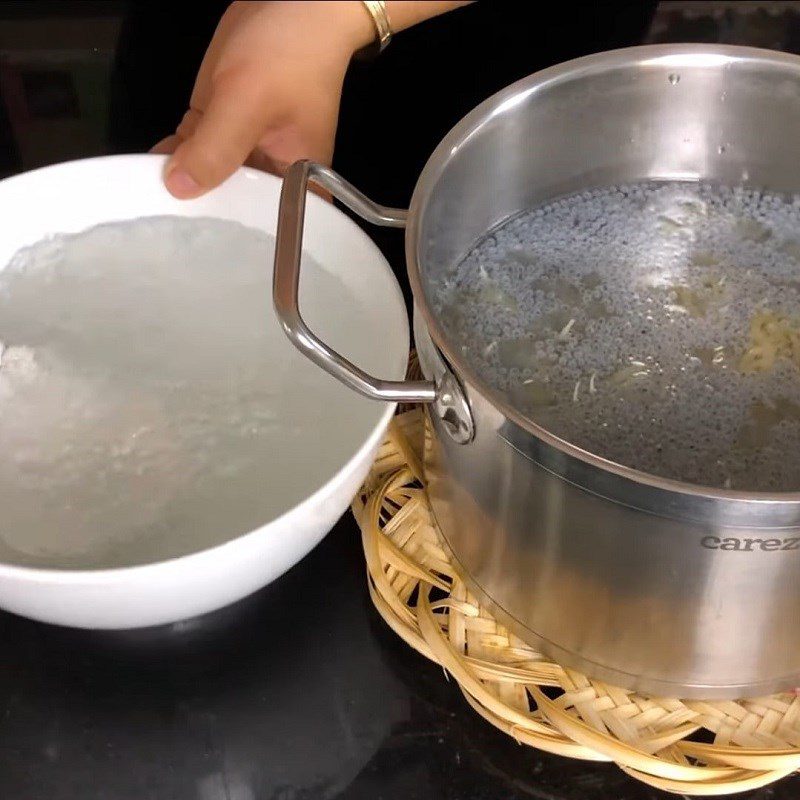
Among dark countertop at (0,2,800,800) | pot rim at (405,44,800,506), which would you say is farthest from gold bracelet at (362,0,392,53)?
dark countertop at (0,2,800,800)

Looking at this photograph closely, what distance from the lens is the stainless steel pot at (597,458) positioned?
1.45ft

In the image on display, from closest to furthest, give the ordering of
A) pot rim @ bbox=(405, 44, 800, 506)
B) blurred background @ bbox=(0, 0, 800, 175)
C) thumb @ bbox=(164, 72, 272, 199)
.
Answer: pot rim @ bbox=(405, 44, 800, 506) < thumb @ bbox=(164, 72, 272, 199) < blurred background @ bbox=(0, 0, 800, 175)

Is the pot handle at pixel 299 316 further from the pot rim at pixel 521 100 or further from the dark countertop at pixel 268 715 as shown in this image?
the dark countertop at pixel 268 715

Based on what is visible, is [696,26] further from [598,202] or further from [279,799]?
[279,799]

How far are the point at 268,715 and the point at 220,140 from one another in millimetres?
368

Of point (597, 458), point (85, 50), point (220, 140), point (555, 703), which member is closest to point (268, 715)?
point (555, 703)

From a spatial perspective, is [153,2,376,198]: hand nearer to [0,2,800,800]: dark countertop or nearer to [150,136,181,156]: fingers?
[150,136,181,156]: fingers

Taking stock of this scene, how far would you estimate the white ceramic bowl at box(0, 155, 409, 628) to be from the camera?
480 millimetres

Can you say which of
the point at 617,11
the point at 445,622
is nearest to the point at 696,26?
the point at 617,11

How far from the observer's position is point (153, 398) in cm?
62

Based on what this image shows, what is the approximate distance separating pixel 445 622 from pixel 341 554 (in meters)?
0.09

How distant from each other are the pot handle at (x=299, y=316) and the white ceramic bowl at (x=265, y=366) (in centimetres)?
5

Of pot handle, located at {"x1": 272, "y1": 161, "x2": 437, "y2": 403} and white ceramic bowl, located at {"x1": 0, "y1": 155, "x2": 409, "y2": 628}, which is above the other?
pot handle, located at {"x1": 272, "y1": 161, "x2": 437, "y2": 403}

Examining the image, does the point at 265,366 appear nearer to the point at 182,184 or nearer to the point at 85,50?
the point at 182,184
